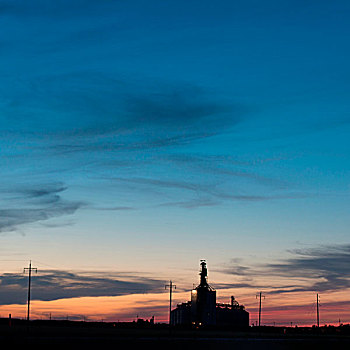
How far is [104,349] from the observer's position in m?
72.0

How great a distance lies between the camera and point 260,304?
197m

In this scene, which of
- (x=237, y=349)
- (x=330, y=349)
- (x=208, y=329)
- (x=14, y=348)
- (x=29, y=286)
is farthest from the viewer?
(x=208, y=329)

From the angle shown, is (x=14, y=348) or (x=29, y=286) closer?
(x=14, y=348)

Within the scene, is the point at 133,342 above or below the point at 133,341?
above

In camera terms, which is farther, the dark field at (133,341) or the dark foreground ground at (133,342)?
the dark field at (133,341)

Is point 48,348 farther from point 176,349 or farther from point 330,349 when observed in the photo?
point 330,349

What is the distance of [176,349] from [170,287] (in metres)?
86.0

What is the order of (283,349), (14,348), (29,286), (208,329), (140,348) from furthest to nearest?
(208,329) → (29,286) → (283,349) → (140,348) → (14,348)

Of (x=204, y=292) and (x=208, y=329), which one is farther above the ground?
(x=204, y=292)

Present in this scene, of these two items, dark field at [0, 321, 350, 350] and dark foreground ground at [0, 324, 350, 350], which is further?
dark field at [0, 321, 350, 350]

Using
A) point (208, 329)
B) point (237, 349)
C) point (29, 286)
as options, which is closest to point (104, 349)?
point (237, 349)

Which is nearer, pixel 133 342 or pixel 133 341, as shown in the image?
pixel 133 342

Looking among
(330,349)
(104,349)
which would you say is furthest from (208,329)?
(104,349)

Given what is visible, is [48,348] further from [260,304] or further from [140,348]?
[260,304]
